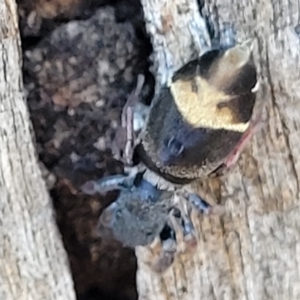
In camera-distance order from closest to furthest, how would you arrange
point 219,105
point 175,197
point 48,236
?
point 219,105
point 48,236
point 175,197

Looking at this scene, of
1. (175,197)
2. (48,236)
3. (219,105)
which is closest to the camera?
(219,105)

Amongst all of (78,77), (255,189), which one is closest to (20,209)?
(78,77)

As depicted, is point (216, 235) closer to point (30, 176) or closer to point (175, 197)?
point (175, 197)

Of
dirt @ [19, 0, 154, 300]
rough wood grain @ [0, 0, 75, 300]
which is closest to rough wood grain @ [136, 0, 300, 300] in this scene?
dirt @ [19, 0, 154, 300]

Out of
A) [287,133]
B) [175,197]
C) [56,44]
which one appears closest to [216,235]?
[175,197]

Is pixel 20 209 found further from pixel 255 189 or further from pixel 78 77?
pixel 255 189

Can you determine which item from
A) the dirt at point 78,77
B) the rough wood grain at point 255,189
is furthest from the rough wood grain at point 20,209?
the rough wood grain at point 255,189
